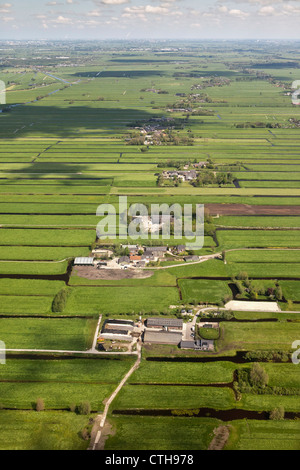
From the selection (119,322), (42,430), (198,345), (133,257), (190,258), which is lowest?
(42,430)

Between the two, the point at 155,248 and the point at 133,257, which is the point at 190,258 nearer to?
the point at 155,248

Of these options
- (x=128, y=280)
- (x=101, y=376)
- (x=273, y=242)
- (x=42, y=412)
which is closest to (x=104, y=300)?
(x=128, y=280)

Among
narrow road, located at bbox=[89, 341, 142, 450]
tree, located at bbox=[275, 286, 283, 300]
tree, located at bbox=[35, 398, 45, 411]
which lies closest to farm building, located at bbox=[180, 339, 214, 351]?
narrow road, located at bbox=[89, 341, 142, 450]

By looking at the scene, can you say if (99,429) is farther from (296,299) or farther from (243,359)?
(296,299)

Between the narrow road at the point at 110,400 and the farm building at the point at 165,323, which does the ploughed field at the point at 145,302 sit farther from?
the farm building at the point at 165,323

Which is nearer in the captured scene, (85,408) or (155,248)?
(85,408)

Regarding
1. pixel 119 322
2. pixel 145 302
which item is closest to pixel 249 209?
pixel 145 302

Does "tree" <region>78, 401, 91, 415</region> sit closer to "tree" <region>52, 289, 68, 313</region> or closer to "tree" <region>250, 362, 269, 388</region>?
"tree" <region>52, 289, 68, 313</region>
